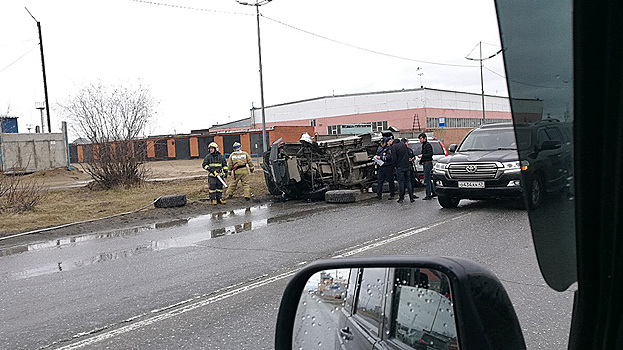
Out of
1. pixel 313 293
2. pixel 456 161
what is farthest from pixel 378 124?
pixel 313 293

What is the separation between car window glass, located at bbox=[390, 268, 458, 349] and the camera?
1499 millimetres

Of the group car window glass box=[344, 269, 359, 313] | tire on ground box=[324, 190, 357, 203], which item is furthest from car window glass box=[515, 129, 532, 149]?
tire on ground box=[324, 190, 357, 203]

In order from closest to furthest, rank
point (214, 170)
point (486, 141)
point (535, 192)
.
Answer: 1. point (535, 192)
2. point (486, 141)
3. point (214, 170)

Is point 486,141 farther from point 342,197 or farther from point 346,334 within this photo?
point 346,334

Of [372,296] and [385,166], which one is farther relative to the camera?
[385,166]

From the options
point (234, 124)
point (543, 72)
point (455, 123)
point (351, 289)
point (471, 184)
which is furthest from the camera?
point (234, 124)

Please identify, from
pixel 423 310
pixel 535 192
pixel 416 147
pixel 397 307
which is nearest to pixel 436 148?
pixel 416 147

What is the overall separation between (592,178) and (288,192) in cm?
1551

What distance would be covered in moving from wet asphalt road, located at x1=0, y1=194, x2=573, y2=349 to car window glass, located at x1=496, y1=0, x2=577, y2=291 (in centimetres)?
98

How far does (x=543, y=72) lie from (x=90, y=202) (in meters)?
17.5

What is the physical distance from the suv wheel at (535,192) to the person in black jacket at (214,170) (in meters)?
14.7

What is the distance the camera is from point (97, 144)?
20266 mm

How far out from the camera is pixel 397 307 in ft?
6.12

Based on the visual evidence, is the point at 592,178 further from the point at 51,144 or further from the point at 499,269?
the point at 51,144
